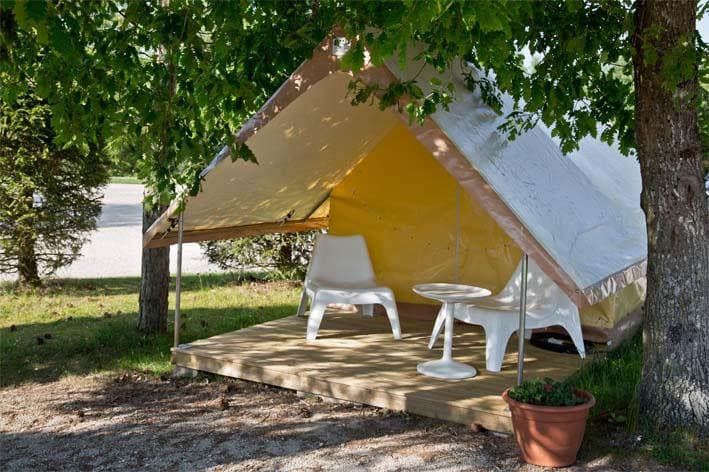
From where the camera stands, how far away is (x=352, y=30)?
12.3 ft

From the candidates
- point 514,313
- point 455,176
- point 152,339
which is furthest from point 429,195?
point 152,339

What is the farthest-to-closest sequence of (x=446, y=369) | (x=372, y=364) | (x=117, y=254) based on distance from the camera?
(x=117, y=254)
(x=372, y=364)
(x=446, y=369)

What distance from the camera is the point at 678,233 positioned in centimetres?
377

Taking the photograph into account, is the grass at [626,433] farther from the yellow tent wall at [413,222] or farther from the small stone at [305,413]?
the yellow tent wall at [413,222]

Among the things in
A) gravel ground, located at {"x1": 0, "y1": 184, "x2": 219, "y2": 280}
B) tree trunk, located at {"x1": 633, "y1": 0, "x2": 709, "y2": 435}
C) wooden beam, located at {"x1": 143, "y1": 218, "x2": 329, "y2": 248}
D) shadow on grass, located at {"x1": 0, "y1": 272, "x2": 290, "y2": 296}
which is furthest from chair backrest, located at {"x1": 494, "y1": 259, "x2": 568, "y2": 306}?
gravel ground, located at {"x1": 0, "y1": 184, "x2": 219, "y2": 280}

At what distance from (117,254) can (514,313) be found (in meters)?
8.19

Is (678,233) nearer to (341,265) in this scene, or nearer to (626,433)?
(626,433)

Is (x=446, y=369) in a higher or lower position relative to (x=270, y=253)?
lower

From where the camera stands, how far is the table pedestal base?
4680mm

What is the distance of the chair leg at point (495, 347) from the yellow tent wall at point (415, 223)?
1.36 meters

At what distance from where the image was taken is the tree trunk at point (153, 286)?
19.8ft

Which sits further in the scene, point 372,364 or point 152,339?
point 152,339

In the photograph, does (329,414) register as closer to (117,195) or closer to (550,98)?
(550,98)

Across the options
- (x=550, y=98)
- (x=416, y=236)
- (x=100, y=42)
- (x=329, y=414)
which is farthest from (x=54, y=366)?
(x=550, y=98)
